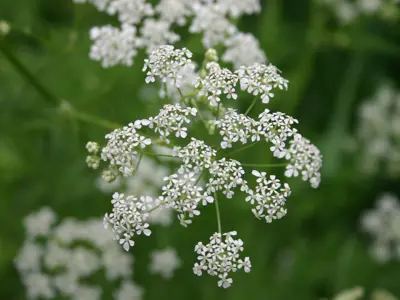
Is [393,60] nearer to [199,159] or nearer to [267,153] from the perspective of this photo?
[267,153]

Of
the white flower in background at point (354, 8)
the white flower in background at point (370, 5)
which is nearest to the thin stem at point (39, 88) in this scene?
the white flower in background at point (354, 8)

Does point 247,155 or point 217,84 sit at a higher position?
point 247,155

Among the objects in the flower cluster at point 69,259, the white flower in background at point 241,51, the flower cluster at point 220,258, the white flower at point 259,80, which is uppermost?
the white flower in background at point 241,51

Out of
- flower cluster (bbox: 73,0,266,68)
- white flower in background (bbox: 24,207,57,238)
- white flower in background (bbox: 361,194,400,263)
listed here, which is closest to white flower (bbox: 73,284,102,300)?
white flower in background (bbox: 24,207,57,238)

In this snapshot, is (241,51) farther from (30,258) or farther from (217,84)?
→ (30,258)

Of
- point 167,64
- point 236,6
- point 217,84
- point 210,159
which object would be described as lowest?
Result: point 210,159

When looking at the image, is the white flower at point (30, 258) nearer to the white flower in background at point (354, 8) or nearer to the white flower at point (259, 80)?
the white flower at point (259, 80)

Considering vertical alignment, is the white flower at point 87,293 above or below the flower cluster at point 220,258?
above

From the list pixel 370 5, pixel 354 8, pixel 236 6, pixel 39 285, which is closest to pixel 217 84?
pixel 236 6
